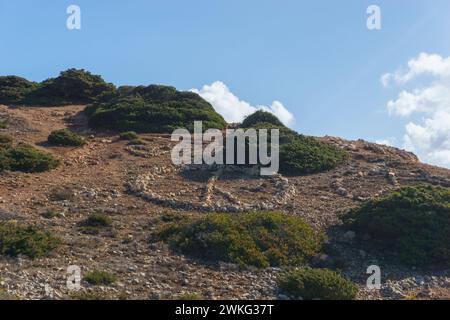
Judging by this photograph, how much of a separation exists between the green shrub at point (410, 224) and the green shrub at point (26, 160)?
39.2 ft

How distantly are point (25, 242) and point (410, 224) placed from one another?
33.5ft

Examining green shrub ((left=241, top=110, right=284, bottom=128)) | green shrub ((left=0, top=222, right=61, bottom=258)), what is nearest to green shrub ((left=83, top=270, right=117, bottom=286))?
green shrub ((left=0, top=222, right=61, bottom=258))

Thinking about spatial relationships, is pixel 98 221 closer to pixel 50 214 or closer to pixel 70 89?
pixel 50 214

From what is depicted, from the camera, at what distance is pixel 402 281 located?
14.1 metres

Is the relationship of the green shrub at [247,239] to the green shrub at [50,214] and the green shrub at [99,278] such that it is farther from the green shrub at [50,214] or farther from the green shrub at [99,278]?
the green shrub at [50,214]

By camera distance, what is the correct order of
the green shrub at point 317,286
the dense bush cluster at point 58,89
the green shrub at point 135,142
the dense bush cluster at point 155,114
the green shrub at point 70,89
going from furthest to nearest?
the green shrub at point 70,89, the dense bush cluster at point 58,89, the dense bush cluster at point 155,114, the green shrub at point 135,142, the green shrub at point 317,286

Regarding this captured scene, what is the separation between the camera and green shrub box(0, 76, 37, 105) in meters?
40.4

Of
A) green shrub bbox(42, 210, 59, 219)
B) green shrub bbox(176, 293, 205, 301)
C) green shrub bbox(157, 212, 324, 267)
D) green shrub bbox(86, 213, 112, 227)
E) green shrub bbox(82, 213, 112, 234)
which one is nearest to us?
green shrub bbox(176, 293, 205, 301)

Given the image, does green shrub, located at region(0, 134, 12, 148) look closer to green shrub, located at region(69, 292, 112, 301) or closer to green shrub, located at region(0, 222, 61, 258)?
green shrub, located at region(0, 222, 61, 258)

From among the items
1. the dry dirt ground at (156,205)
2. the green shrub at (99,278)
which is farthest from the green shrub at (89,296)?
the green shrub at (99,278)

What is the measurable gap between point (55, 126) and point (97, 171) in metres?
10.6

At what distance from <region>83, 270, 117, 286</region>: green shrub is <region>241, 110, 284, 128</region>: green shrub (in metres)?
21.2

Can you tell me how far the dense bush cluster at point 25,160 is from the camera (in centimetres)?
2205

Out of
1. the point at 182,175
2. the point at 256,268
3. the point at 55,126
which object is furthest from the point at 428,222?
the point at 55,126
